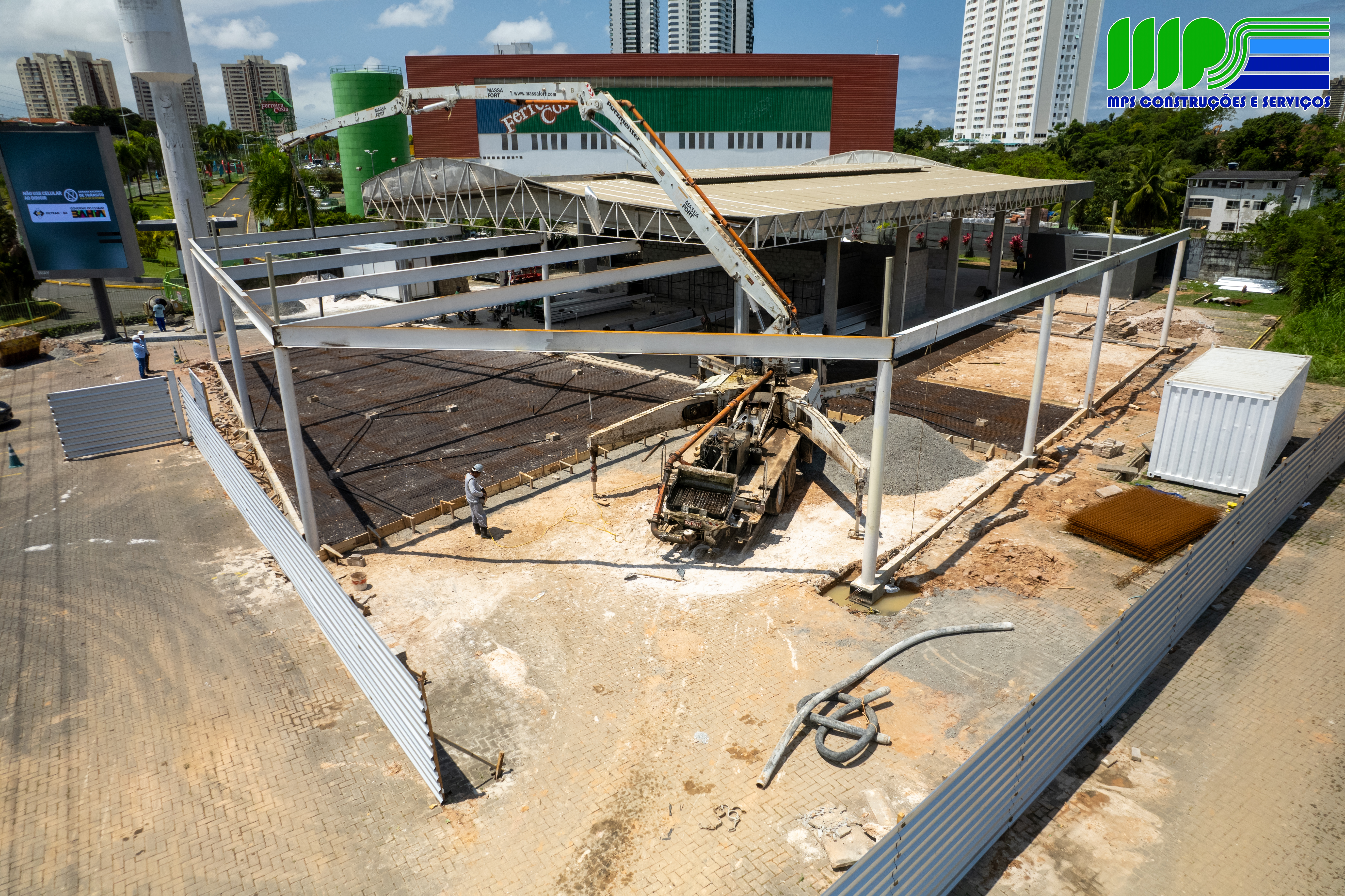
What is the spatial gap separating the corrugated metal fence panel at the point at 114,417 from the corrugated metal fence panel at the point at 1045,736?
2036cm

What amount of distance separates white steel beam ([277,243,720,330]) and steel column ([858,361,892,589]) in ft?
9.41

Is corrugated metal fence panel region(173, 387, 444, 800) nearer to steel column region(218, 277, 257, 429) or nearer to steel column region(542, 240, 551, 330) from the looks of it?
steel column region(218, 277, 257, 429)

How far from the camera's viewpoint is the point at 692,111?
62531 mm

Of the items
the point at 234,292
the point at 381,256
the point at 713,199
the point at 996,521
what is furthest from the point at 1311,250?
the point at 234,292

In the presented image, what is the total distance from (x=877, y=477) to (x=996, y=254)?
28.9 meters

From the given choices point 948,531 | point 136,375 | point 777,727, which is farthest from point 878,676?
point 136,375

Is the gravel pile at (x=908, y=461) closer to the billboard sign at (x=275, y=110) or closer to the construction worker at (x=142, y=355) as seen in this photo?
the construction worker at (x=142, y=355)

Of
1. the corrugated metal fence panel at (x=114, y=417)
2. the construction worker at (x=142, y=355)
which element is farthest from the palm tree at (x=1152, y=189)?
the construction worker at (x=142, y=355)

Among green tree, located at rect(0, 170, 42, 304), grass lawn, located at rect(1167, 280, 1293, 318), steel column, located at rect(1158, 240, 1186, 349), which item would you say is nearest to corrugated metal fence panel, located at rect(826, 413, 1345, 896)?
steel column, located at rect(1158, 240, 1186, 349)

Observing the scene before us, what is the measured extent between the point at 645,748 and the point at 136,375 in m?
24.9

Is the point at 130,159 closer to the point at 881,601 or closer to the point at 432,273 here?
the point at 432,273

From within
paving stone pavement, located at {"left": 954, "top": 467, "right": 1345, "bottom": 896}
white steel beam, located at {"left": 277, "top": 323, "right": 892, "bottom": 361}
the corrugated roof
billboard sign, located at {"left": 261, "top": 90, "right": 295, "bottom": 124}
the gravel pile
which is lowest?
paving stone pavement, located at {"left": 954, "top": 467, "right": 1345, "bottom": 896}

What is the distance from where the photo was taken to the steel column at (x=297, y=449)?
12.3 metres

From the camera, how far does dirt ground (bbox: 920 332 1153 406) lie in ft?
74.9
